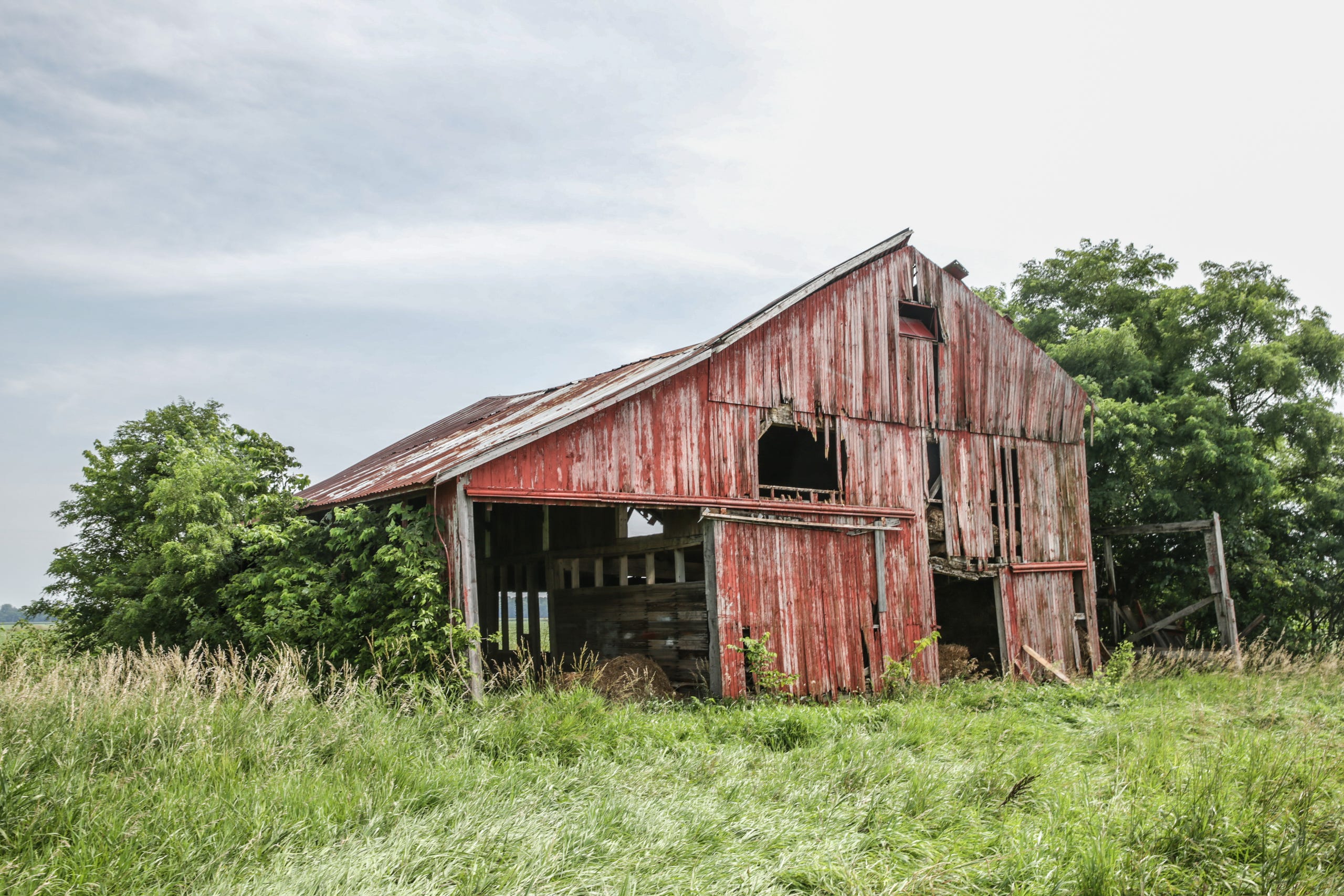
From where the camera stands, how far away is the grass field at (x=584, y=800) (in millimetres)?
5285

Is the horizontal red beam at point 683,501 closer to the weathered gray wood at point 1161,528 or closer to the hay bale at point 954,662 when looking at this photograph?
the hay bale at point 954,662

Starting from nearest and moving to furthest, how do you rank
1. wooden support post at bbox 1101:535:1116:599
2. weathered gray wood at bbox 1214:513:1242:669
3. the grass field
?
the grass field, weathered gray wood at bbox 1214:513:1242:669, wooden support post at bbox 1101:535:1116:599

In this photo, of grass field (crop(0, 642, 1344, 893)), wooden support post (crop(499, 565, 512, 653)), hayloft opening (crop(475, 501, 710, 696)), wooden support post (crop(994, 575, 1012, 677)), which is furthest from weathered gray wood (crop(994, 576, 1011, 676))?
wooden support post (crop(499, 565, 512, 653))

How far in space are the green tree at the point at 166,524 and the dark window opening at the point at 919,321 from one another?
34.3ft

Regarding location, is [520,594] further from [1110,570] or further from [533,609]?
[1110,570]

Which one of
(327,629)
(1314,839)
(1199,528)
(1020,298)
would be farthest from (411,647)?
(1020,298)

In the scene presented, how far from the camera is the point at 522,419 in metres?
15.1

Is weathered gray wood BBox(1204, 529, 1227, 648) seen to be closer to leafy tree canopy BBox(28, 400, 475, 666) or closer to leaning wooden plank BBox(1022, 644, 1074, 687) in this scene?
leaning wooden plank BBox(1022, 644, 1074, 687)

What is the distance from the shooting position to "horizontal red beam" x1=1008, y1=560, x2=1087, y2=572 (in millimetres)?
16453

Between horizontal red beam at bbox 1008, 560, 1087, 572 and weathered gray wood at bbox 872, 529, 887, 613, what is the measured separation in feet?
10.5

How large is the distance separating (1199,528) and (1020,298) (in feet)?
38.9

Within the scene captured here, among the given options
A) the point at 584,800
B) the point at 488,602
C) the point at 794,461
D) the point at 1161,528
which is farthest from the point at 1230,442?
the point at 584,800

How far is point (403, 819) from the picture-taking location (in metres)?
5.80

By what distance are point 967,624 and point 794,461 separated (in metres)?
4.79
